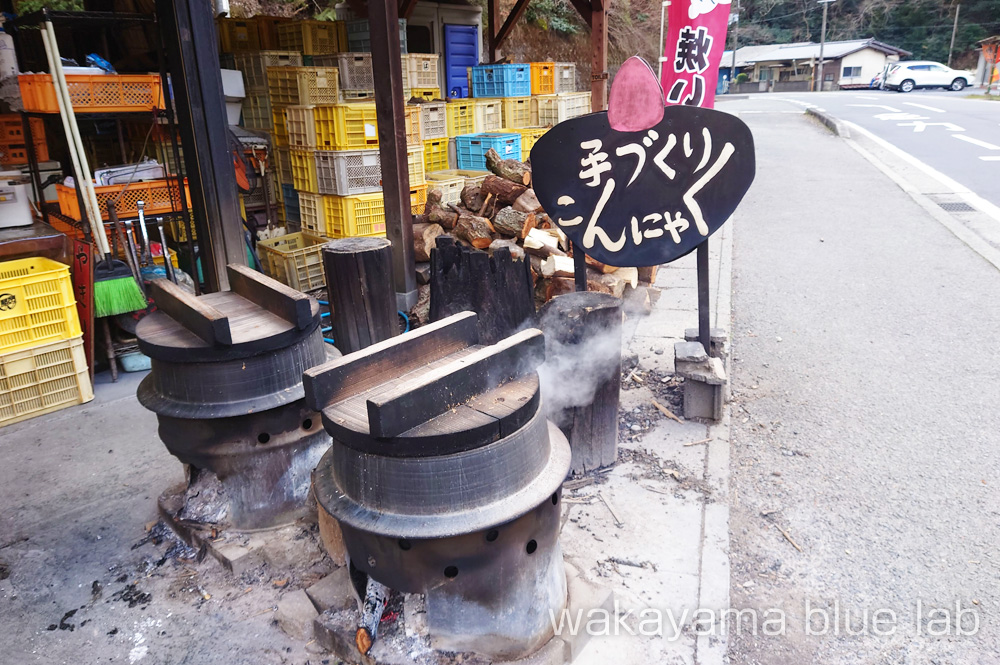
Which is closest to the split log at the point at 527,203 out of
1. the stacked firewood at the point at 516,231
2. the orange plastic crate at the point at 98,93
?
the stacked firewood at the point at 516,231

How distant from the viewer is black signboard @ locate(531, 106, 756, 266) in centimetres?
416

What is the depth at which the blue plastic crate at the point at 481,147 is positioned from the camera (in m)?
9.57

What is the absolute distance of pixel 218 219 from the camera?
189 inches

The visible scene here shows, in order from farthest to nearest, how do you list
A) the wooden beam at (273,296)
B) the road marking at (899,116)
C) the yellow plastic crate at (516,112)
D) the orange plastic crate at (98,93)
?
1. the road marking at (899,116)
2. the yellow plastic crate at (516,112)
3. the orange plastic crate at (98,93)
4. the wooden beam at (273,296)

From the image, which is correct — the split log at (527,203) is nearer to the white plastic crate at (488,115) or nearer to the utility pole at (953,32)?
the white plastic crate at (488,115)

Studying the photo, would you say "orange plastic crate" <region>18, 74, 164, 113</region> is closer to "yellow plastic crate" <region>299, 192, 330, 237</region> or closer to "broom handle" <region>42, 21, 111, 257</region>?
"broom handle" <region>42, 21, 111, 257</region>

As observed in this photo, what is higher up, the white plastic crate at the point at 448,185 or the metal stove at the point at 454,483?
the white plastic crate at the point at 448,185

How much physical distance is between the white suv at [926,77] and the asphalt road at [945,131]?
1316 centimetres

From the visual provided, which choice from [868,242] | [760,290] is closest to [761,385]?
[760,290]

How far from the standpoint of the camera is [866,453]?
444 centimetres

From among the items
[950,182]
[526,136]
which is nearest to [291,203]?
[526,136]

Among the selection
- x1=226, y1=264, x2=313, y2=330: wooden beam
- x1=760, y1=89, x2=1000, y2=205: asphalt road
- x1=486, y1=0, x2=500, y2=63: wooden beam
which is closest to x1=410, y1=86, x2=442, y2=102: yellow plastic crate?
x1=486, y1=0, x2=500, y2=63: wooden beam

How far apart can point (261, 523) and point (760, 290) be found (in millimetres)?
6174

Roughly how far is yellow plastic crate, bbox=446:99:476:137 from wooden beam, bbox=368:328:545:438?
772 centimetres
